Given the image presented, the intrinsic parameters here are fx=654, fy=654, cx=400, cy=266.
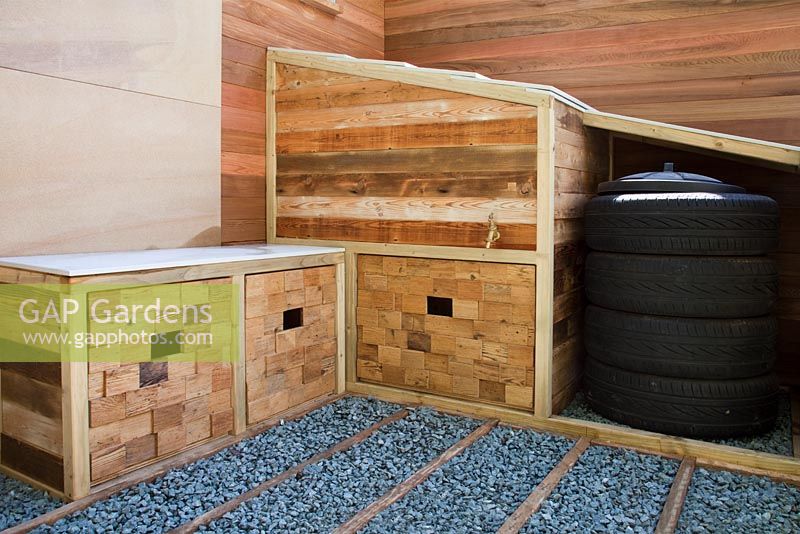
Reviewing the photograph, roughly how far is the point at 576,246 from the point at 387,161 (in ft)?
3.43

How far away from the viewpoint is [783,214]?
3521 millimetres

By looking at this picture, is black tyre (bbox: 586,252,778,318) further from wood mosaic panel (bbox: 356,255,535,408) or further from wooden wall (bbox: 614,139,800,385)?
wooden wall (bbox: 614,139,800,385)

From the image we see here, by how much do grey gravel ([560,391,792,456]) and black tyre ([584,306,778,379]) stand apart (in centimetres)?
27

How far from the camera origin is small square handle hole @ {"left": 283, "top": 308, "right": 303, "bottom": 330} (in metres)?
3.11

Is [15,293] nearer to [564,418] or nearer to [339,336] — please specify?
[339,336]

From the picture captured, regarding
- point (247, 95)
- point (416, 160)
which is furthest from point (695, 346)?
point (247, 95)

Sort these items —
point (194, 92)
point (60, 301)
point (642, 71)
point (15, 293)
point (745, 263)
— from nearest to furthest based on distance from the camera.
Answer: point (60, 301) → point (15, 293) → point (745, 263) → point (194, 92) → point (642, 71)

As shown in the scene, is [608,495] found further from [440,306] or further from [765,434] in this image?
[440,306]

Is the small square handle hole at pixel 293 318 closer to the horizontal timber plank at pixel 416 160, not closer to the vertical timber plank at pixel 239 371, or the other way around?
the vertical timber plank at pixel 239 371

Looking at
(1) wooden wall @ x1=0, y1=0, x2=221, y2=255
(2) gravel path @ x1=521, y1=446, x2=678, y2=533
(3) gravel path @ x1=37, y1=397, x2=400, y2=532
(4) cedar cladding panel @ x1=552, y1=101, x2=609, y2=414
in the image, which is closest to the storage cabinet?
(3) gravel path @ x1=37, y1=397, x2=400, y2=532

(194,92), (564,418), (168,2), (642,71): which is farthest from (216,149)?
(642,71)

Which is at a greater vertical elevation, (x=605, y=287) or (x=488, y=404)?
(x=605, y=287)

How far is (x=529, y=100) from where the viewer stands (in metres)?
2.92

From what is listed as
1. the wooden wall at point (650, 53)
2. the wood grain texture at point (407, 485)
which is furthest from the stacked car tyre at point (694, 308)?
the wooden wall at point (650, 53)
